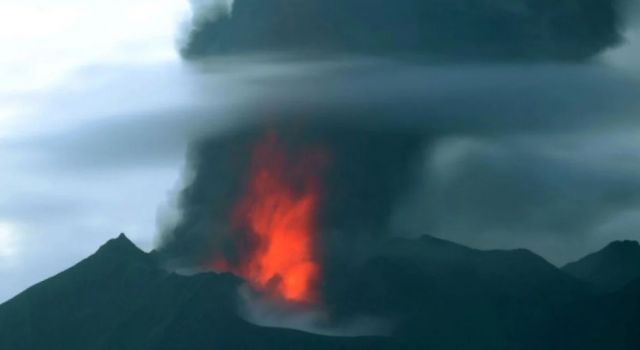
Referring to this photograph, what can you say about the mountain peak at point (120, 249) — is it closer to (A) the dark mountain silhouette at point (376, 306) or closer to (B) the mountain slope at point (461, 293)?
(A) the dark mountain silhouette at point (376, 306)

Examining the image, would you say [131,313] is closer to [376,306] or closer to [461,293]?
[376,306]

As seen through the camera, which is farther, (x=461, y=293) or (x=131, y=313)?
(x=461, y=293)

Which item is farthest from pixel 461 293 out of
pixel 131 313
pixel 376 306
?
pixel 131 313

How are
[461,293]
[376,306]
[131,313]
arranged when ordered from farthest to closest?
[461,293] → [376,306] → [131,313]

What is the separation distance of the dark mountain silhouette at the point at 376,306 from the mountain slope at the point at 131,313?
0.53 ft

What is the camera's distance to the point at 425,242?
183 metres

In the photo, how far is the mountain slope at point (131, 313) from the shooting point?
16138cm

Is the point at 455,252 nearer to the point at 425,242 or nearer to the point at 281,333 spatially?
the point at 425,242

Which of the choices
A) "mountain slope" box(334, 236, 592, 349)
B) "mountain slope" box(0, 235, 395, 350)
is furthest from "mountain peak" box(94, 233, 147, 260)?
"mountain slope" box(334, 236, 592, 349)

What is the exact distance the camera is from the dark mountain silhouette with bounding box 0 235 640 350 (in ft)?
539

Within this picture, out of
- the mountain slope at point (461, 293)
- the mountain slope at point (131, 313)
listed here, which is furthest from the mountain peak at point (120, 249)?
the mountain slope at point (461, 293)

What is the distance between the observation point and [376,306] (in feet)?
582

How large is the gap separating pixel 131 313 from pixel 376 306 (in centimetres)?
3045

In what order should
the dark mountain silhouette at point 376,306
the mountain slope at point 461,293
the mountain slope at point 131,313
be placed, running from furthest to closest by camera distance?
the mountain slope at point 461,293, the dark mountain silhouette at point 376,306, the mountain slope at point 131,313
